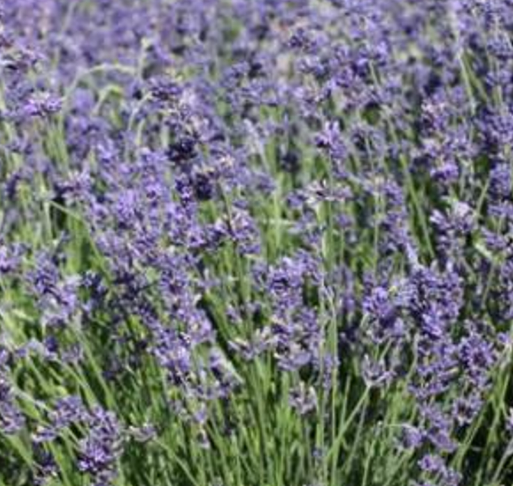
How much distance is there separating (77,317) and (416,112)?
1.73m

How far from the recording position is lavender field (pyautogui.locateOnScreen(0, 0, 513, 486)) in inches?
106

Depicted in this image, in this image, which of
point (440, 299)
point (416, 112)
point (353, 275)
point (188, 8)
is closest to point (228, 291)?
point (353, 275)

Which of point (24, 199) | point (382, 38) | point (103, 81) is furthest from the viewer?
point (103, 81)

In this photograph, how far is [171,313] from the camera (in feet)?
8.88

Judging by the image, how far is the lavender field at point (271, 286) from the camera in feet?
8.86

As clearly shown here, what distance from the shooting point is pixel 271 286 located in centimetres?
262

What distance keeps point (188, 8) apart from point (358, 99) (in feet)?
4.89

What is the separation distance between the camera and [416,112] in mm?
4250

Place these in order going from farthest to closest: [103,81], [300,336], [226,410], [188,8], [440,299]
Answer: [103,81], [188,8], [226,410], [300,336], [440,299]

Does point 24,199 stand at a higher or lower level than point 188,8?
lower

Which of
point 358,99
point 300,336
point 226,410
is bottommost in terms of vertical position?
point 226,410

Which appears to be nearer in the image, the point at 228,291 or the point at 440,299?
the point at 440,299

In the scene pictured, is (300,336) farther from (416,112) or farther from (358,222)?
(416,112)

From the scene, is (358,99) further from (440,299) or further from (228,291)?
(440,299)
